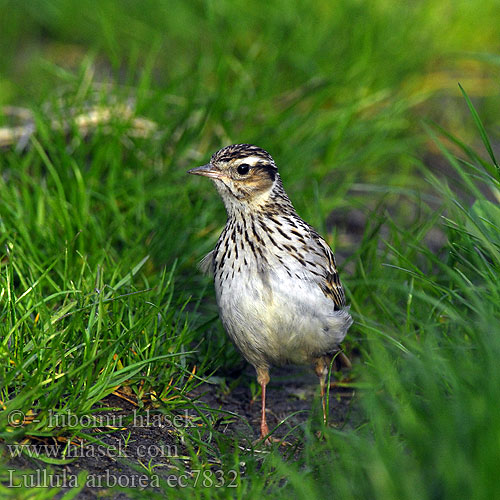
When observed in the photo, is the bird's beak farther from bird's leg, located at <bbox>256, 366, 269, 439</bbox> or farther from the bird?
bird's leg, located at <bbox>256, 366, 269, 439</bbox>

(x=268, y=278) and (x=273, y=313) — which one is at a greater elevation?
(x=268, y=278)

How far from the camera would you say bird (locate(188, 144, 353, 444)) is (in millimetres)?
4258

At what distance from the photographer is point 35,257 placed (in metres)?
4.80

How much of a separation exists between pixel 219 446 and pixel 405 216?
3.40 meters

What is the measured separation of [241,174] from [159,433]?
63.2 inches

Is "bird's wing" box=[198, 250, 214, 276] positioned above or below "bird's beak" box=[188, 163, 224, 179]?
below

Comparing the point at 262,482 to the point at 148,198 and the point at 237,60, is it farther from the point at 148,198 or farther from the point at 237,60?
the point at 237,60

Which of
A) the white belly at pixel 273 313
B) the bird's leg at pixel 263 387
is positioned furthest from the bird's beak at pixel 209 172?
the bird's leg at pixel 263 387

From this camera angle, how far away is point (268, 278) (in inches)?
168

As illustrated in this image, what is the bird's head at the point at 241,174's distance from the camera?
185 inches

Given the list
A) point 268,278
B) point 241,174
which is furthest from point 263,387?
point 241,174

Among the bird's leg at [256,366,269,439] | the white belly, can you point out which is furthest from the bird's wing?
the bird's leg at [256,366,269,439]

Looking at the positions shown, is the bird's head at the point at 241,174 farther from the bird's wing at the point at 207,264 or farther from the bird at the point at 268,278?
the bird's wing at the point at 207,264

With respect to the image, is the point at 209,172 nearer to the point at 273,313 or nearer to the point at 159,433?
the point at 273,313
